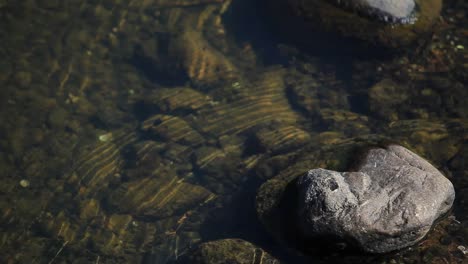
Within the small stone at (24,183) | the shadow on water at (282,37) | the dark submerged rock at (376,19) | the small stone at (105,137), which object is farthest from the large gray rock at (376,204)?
the small stone at (24,183)

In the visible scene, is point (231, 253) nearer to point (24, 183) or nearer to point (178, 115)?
point (178, 115)

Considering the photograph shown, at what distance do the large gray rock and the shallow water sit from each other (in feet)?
1.82

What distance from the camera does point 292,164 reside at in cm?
690

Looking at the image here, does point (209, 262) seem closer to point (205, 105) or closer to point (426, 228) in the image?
point (426, 228)

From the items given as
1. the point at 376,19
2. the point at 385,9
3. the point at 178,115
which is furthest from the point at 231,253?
the point at 385,9

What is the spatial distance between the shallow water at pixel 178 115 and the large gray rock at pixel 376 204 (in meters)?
0.55

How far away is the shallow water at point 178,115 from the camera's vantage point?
7.12m

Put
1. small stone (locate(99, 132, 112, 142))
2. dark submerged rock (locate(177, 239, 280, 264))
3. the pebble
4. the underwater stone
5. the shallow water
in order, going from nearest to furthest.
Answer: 1. the pebble
2. dark submerged rock (locate(177, 239, 280, 264))
3. the shallow water
4. the underwater stone
5. small stone (locate(99, 132, 112, 142))

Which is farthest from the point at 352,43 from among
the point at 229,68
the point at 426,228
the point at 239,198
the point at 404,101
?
the point at 426,228

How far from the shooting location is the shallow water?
7.12 m

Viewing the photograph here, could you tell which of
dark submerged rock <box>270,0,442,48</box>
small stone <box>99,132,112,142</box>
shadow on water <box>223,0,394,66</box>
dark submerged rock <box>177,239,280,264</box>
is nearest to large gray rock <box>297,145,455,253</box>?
dark submerged rock <box>177,239,280,264</box>

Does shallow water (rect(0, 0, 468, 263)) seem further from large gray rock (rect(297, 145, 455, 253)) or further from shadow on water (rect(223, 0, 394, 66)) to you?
large gray rock (rect(297, 145, 455, 253))

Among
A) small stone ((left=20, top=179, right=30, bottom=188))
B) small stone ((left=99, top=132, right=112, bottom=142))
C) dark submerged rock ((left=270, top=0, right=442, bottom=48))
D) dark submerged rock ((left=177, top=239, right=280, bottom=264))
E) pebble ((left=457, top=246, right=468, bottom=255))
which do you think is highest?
dark submerged rock ((left=270, top=0, right=442, bottom=48))

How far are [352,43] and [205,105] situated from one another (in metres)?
3.05
